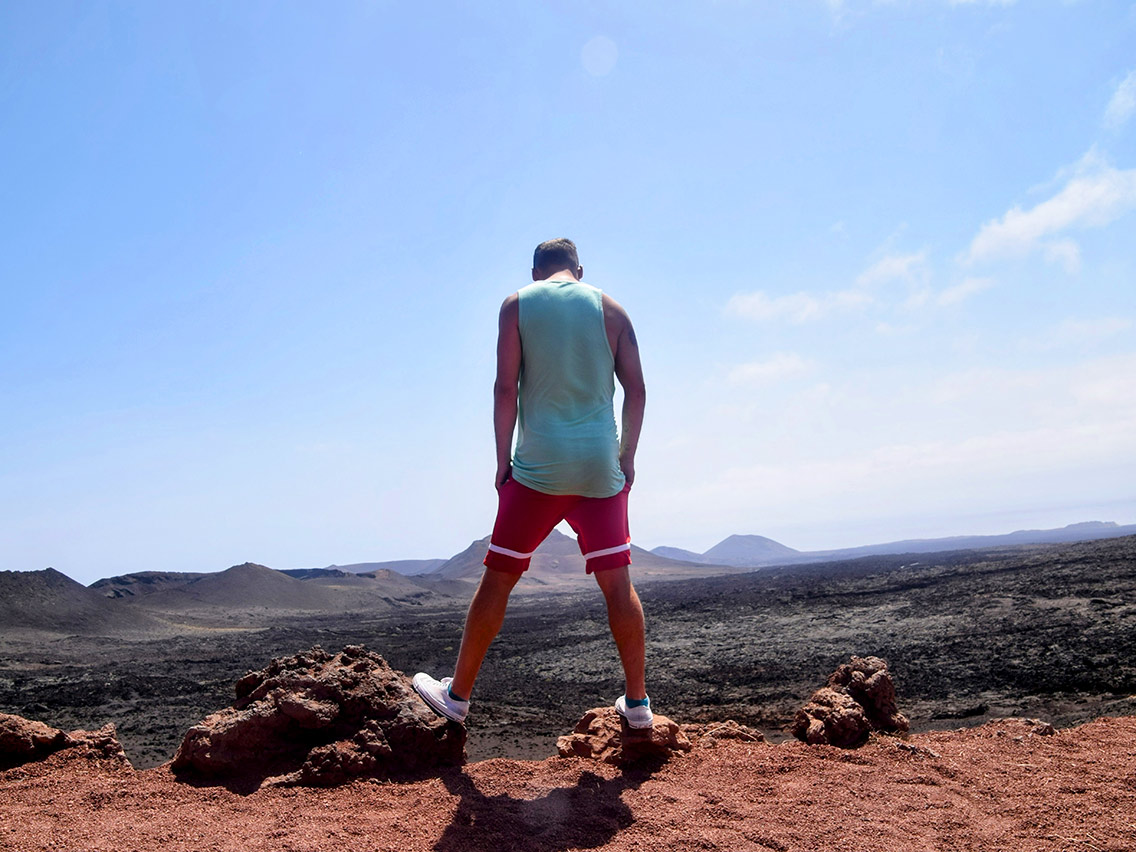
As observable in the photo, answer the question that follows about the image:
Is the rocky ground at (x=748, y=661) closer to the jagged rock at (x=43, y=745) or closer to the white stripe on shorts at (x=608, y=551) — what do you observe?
the jagged rock at (x=43, y=745)

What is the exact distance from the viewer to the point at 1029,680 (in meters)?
5.06

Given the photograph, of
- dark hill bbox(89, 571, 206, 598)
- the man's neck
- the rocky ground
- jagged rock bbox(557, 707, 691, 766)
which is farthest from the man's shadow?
dark hill bbox(89, 571, 206, 598)

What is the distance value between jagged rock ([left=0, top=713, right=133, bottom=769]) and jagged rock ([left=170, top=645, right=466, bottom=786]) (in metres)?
0.37

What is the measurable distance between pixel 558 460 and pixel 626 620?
0.60m

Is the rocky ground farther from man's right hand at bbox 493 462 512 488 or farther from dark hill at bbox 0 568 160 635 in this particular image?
dark hill at bbox 0 568 160 635

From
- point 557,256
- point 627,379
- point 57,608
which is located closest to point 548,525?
point 627,379

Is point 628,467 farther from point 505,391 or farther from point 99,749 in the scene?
point 99,749

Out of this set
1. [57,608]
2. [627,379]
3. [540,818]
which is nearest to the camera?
[540,818]

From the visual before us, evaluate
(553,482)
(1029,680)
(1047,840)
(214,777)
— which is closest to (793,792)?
(1047,840)

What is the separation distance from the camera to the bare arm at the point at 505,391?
248cm

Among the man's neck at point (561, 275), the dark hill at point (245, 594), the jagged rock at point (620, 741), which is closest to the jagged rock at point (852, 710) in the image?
the jagged rock at point (620, 741)

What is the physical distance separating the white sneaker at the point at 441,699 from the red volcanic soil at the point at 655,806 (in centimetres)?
19

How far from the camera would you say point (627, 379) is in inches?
103

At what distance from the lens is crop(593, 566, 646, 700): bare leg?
96.4 inches
